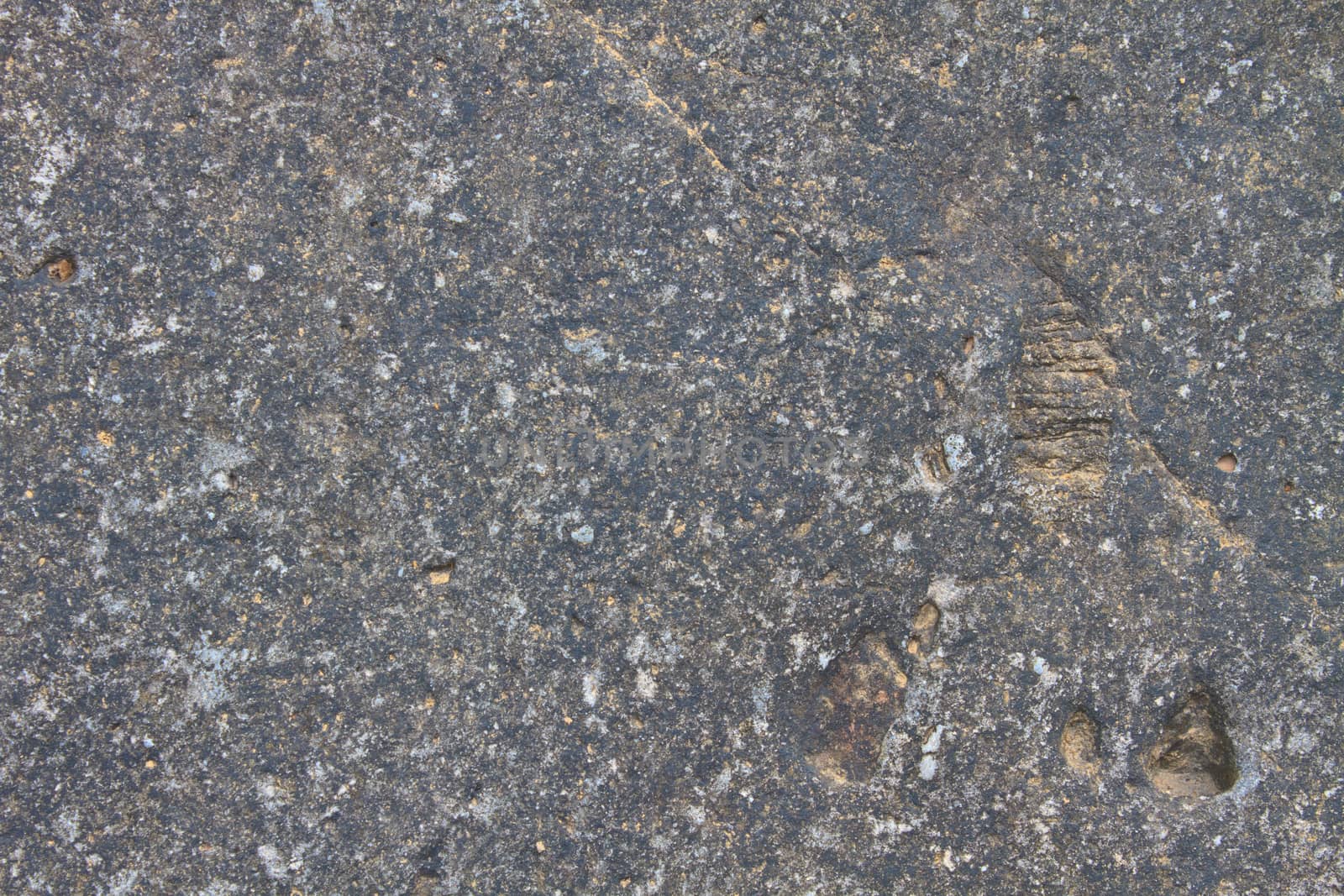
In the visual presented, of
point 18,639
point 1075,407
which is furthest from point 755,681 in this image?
point 18,639

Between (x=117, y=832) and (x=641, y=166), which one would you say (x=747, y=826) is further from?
(x=641, y=166)

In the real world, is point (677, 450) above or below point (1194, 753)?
above

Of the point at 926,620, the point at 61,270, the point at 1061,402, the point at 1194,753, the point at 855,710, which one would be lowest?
the point at 1194,753

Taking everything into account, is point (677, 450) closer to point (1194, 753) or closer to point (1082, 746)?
point (1082, 746)

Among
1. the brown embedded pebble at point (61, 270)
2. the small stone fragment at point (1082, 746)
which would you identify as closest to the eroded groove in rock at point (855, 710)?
the small stone fragment at point (1082, 746)

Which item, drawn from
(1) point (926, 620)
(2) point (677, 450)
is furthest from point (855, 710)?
(2) point (677, 450)

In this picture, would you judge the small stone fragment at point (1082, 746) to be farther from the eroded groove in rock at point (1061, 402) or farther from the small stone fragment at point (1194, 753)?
the eroded groove in rock at point (1061, 402)
